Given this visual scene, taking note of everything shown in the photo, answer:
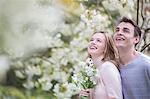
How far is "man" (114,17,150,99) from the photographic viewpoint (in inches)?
130

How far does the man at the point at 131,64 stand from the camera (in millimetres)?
3312

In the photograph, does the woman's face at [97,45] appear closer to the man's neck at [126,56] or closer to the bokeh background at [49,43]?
the man's neck at [126,56]

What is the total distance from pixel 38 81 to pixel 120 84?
256 centimetres

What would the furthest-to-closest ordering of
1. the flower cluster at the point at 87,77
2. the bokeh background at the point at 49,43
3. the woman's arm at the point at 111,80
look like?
the bokeh background at the point at 49,43 → the flower cluster at the point at 87,77 → the woman's arm at the point at 111,80

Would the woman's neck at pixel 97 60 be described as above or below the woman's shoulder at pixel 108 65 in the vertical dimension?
above

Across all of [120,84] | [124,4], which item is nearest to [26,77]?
[124,4]

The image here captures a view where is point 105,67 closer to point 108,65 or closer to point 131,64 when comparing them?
point 108,65

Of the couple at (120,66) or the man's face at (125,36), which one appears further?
A: the man's face at (125,36)

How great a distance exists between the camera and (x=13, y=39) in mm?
5348

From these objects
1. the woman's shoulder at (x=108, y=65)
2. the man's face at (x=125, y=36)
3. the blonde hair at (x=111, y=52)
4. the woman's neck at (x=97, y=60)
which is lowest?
the woman's shoulder at (x=108, y=65)

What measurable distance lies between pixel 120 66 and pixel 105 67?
0.61 ft

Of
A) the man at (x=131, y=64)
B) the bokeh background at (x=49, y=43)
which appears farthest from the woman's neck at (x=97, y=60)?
the bokeh background at (x=49, y=43)

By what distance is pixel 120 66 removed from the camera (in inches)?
135

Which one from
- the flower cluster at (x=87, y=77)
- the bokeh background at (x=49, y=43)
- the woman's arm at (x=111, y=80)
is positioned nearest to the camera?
the woman's arm at (x=111, y=80)
